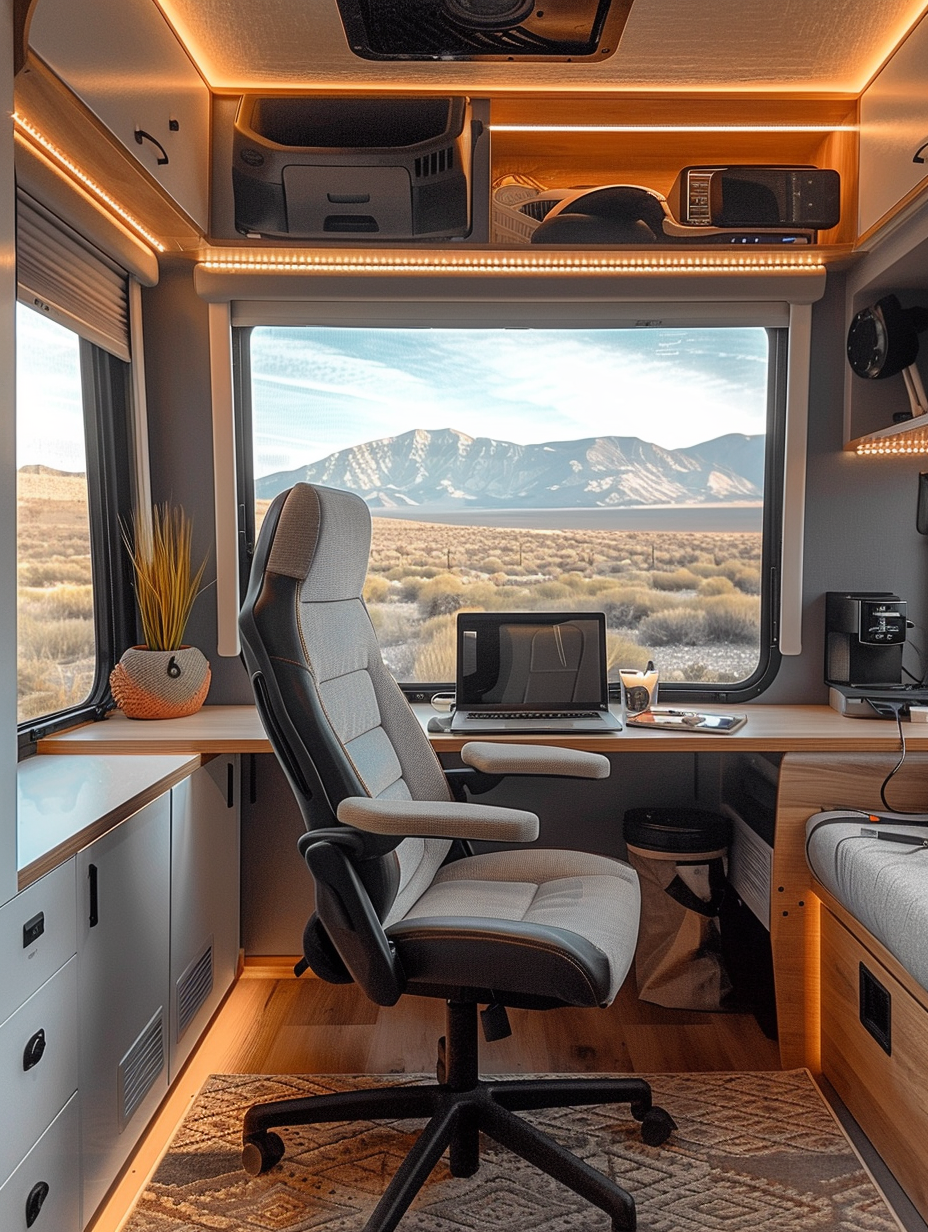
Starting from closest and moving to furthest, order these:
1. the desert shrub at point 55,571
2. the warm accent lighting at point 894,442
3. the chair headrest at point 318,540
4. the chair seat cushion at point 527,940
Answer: the chair seat cushion at point 527,940, the chair headrest at point 318,540, the desert shrub at point 55,571, the warm accent lighting at point 894,442

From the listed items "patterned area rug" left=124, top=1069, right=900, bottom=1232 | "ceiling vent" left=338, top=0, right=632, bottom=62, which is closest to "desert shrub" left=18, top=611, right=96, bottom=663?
"patterned area rug" left=124, top=1069, right=900, bottom=1232

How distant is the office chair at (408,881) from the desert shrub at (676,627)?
1037 mm

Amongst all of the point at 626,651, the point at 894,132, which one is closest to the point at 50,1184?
the point at 626,651

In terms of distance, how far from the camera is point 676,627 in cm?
288

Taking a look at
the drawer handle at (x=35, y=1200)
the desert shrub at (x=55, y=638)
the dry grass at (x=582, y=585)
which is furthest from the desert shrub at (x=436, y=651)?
the drawer handle at (x=35, y=1200)

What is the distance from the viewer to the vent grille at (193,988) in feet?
6.83

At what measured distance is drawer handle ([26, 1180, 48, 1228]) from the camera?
4.47ft

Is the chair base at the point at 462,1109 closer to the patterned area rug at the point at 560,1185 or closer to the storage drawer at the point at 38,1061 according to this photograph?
the patterned area rug at the point at 560,1185

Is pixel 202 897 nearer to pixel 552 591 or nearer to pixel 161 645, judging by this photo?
pixel 161 645

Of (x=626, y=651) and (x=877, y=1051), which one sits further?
(x=626, y=651)

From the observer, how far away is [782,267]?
2.57 metres

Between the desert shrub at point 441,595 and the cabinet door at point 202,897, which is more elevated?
the desert shrub at point 441,595

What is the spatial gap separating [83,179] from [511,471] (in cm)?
138

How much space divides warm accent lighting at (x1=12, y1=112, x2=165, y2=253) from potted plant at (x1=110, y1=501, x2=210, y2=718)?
77 centimetres
